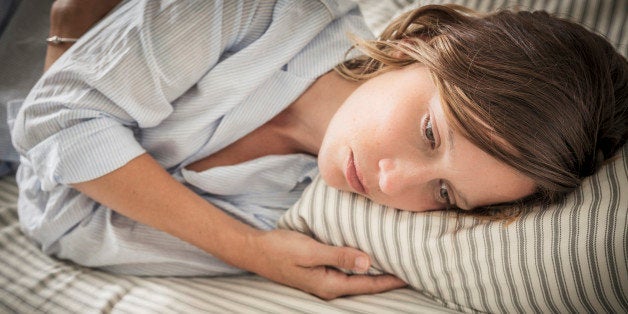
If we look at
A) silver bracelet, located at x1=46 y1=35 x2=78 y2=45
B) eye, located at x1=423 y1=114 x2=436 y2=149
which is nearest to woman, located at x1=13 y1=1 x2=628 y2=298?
eye, located at x1=423 y1=114 x2=436 y2=149

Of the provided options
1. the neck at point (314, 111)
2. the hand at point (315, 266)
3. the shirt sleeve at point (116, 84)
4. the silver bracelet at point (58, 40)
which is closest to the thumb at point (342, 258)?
the hand at point (315, 266)

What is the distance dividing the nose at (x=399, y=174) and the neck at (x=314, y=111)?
0.95ft

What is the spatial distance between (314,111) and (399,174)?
351 mm

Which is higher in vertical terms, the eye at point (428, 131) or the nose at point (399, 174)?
the eye at point (428, 131)

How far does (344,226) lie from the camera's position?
1.02 m

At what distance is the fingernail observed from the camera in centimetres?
101

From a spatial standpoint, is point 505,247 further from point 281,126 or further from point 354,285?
point 281,126

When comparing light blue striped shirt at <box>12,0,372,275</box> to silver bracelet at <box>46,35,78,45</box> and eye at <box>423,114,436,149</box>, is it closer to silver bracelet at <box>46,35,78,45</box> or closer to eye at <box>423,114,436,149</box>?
silver bracelet at <box>46,35,78,45</box>

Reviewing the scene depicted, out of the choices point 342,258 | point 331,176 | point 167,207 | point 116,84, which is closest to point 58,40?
point 116,84

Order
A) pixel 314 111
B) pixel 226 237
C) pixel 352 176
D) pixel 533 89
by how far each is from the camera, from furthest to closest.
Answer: pixel 314 111 → pixel 226 237 → pixel 352 176 → pixel 533 89

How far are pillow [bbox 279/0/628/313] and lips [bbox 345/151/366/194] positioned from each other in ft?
0.23

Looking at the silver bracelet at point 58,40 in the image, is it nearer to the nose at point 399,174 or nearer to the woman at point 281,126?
the woman at point 281,126

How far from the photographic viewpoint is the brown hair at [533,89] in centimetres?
83

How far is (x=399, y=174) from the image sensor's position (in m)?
0.88
